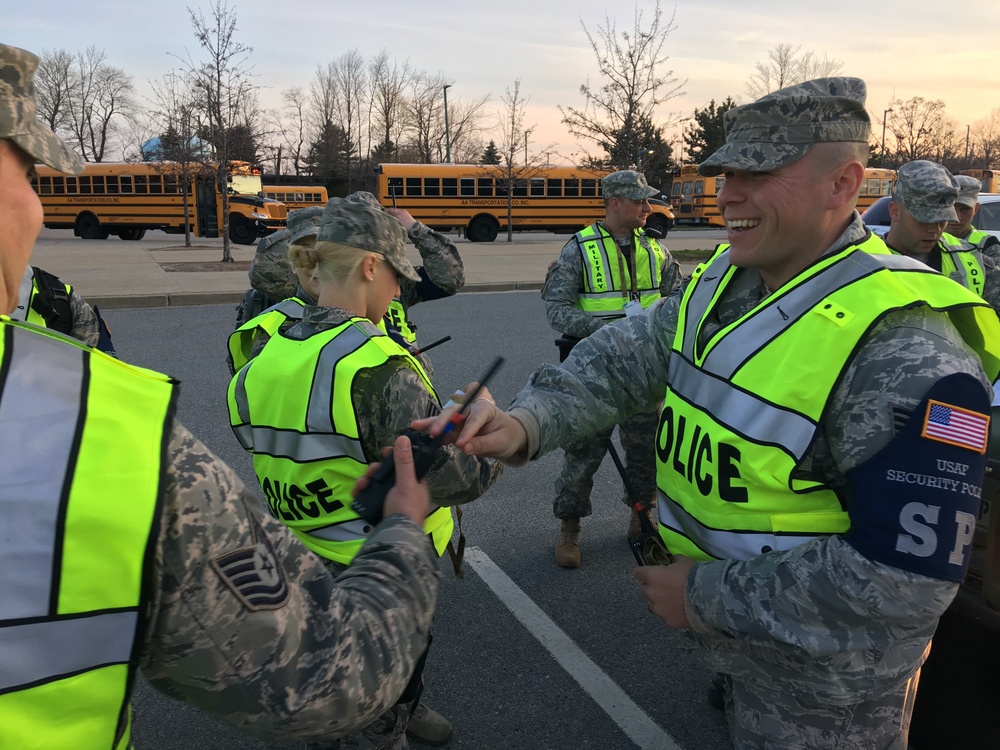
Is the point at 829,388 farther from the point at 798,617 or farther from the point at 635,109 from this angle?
the point at 635,109

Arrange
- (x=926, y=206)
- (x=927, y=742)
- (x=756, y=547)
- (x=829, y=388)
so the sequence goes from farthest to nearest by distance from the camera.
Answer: (x=926, y=206) → (x=927, y=742) → (x=756, y=547) → (x=829, y=388)

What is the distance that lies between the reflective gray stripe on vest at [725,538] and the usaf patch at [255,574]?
1.00 metres

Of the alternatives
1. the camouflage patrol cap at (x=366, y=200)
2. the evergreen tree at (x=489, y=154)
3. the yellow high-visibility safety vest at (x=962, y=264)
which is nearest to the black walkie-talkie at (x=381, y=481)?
the camouflage patrol cap at (x=366, y=200)

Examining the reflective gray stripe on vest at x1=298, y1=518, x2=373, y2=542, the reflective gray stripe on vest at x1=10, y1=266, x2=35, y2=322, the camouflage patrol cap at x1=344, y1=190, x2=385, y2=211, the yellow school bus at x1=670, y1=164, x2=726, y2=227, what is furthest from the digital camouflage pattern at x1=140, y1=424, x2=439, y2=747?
the yellow school bus at x1=670, y1=164, x2=726, y2=227

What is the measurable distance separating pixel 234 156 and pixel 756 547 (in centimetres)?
2170

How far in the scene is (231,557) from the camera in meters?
0.98

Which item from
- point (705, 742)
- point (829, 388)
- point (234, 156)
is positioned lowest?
point (705, 742)

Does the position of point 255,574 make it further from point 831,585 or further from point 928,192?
point 928,192

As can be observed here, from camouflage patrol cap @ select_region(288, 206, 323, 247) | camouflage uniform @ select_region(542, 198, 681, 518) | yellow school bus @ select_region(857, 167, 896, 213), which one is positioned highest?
yellow school bus @ select_region(857, 167, 896, 213)

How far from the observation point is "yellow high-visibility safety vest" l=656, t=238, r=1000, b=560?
1505mm

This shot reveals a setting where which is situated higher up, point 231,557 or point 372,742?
point 231,557

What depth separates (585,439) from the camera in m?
4.42

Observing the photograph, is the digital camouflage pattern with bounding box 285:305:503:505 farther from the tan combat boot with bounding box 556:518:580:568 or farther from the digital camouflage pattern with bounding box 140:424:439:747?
the tan combat boot with bounding box 556:518:580:568

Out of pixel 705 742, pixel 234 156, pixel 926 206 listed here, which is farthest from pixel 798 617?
pixel 234 156
